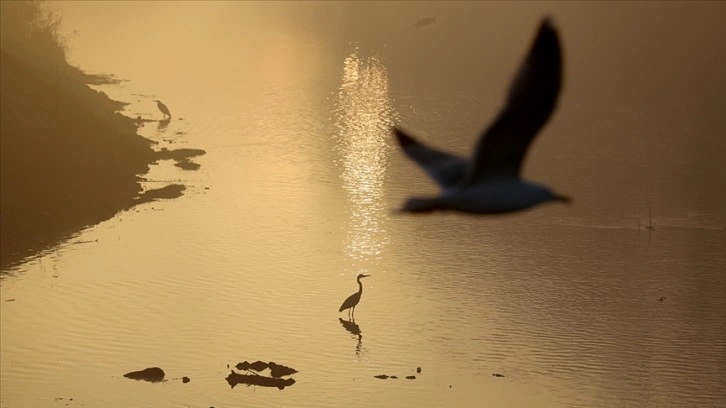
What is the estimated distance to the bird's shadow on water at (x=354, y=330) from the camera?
106 feet

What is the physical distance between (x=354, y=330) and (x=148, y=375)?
6.42 m

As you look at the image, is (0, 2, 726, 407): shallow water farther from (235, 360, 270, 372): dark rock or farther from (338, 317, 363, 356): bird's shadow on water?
(235, 360, 270, 372): dark rock

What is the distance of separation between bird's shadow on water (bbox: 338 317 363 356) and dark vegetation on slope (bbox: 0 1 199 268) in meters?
11.8

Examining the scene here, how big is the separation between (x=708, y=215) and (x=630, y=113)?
18199 millimetres

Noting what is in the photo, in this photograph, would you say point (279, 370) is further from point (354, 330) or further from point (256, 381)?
point (354, 330)

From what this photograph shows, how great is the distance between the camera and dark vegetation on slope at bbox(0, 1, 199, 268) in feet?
138

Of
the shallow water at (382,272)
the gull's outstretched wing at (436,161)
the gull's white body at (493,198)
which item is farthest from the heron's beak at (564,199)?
the shallow water at (382,272)

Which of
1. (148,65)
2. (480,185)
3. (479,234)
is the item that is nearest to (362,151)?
(479,234)

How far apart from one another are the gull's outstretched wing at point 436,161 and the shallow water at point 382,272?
20835 mm

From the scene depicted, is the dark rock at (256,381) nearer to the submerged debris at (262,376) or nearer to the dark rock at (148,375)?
the submerged debris at (262,376)

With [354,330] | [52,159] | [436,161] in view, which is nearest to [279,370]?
[354,330]

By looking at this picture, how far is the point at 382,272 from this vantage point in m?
39.7

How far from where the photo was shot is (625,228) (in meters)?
44.3

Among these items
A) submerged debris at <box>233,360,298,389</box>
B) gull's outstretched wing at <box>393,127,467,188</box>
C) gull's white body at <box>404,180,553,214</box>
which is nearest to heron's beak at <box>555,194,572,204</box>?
gull's white body at <box>404,180,553,214</box>
